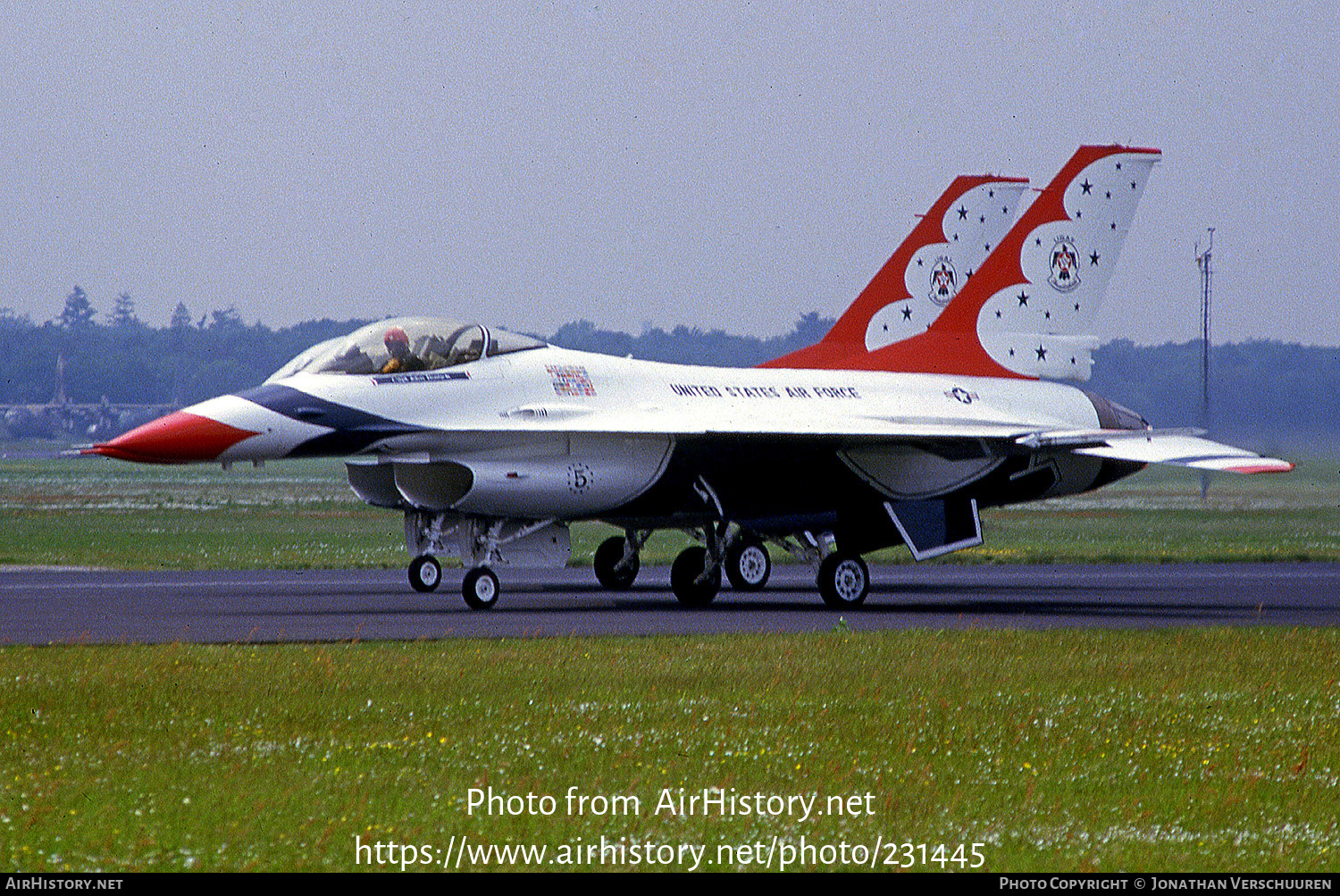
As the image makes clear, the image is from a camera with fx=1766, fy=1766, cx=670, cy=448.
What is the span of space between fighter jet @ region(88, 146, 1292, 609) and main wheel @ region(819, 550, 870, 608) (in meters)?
0.02

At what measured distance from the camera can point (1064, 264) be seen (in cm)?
2392

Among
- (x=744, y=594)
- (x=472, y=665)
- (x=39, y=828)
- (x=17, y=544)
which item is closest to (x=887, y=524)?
(x=744, y=594)

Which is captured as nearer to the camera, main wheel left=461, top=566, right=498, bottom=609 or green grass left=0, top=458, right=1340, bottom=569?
main wheel left=461, top=566, right=498, bottom=609

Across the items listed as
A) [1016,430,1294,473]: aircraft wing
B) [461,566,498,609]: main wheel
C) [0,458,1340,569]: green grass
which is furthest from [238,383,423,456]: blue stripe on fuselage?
[0,458,1340,569]: green grass

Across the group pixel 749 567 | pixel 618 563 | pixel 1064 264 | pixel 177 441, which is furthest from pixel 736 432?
pixel 1064 264

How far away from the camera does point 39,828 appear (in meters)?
7.01

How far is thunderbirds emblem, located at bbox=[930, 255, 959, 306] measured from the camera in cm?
2711

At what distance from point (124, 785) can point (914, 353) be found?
16.6 meters

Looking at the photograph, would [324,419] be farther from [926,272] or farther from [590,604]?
[926,272]

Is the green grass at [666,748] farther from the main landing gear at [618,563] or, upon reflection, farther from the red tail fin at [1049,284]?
the red tail fin at [1049,284]

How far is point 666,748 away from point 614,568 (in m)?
14.2

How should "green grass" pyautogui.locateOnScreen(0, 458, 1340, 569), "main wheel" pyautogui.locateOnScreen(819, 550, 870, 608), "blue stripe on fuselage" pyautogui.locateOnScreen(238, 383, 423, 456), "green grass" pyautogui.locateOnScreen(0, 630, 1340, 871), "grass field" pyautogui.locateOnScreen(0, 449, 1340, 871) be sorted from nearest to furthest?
"grass field" pyautogui.locateOnScreen(0, 449, 1340, 871), "green grass" pyautogui.locateOnScreen(0, 630, 1340, 871), "blue stripe on fuselage" pyautogui.locateOnScreen(238, 383, 423, 456), "main wheel" pyautogui.locateOnScreen(819, 550, 870, 608), "green grass" pyautogui.locateOnScreen(0, 458, 1340, 569)

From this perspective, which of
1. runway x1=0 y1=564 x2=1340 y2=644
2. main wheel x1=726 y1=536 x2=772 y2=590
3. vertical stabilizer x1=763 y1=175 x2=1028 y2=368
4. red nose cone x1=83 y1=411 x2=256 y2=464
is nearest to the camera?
runway x1=0 y1=564 x2=1340 y2=644

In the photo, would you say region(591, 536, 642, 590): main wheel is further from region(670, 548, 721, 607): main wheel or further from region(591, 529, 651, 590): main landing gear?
region(670, 548, 721, 607): main wheel
